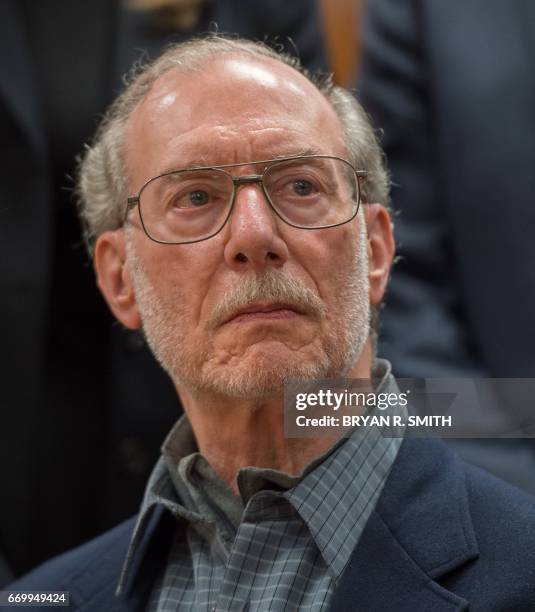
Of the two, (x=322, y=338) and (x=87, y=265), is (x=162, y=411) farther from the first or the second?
(x=322, y=338)

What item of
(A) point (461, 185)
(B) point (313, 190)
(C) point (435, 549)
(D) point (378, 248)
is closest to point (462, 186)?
(A) point (461, 185)

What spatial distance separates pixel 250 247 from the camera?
1.03 m

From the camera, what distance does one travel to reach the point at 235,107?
111 cm

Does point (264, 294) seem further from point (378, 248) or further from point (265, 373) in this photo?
point (378, 248)

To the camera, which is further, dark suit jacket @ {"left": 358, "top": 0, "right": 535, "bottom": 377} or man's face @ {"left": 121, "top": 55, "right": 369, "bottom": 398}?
dark suit jacket @ {"left": 358, "top": 0, "right": 535, "bottom": 377}

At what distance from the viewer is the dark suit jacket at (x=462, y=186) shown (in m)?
1.34

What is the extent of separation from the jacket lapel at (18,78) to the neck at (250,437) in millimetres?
476

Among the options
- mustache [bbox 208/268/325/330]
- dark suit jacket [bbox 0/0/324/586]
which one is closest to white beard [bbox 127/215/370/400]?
mustache [bbox 208/268/325/330]

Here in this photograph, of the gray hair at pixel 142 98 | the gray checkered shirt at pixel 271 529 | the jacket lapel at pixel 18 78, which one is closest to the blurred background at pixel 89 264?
the jacket lapel at pixel 18 78

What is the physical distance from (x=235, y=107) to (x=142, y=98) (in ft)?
0.50

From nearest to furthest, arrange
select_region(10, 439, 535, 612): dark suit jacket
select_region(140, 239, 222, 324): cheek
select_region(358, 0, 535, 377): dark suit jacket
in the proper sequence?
select_region(10, 439, 535, 612): dark suit jacket
select_region(140, 239, 222, 324): cheek
select_region(358, 0, 535, 377): dark suit jacket

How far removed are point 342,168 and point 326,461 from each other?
0.31 m

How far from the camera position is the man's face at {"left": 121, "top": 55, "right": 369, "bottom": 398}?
1031 mm
